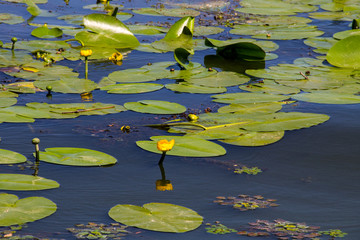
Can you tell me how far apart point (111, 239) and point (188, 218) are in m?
0.37

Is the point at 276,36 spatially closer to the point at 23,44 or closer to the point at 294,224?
the point at 23,44

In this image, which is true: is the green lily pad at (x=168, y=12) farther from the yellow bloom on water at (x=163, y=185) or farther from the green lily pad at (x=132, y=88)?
the yellow bloom on water at (x=163, y=185)

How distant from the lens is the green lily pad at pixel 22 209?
2.31m

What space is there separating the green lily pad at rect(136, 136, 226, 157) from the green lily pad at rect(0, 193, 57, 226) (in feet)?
2.64

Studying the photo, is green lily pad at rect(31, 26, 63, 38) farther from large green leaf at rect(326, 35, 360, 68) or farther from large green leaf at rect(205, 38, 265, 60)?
large green leaf at rect(326, 35, 360, 68)

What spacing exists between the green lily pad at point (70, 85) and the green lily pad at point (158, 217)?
1835mm

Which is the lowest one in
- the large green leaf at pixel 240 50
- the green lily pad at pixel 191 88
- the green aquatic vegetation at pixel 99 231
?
the green aquatic vegetation at pixel 99 231

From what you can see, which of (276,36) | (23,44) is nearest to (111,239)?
(23,44)

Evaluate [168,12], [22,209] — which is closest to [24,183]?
[22,209]

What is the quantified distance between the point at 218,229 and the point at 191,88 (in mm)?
1993

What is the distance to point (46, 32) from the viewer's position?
5758 mm


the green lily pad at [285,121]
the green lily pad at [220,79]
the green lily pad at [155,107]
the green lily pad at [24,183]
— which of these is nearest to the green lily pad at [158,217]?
the green lily pad at [24,183]

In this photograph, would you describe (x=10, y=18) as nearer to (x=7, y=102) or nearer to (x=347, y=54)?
(x=7, y=102)

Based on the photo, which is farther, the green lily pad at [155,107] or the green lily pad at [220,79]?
the green lily pad at [220,79]
